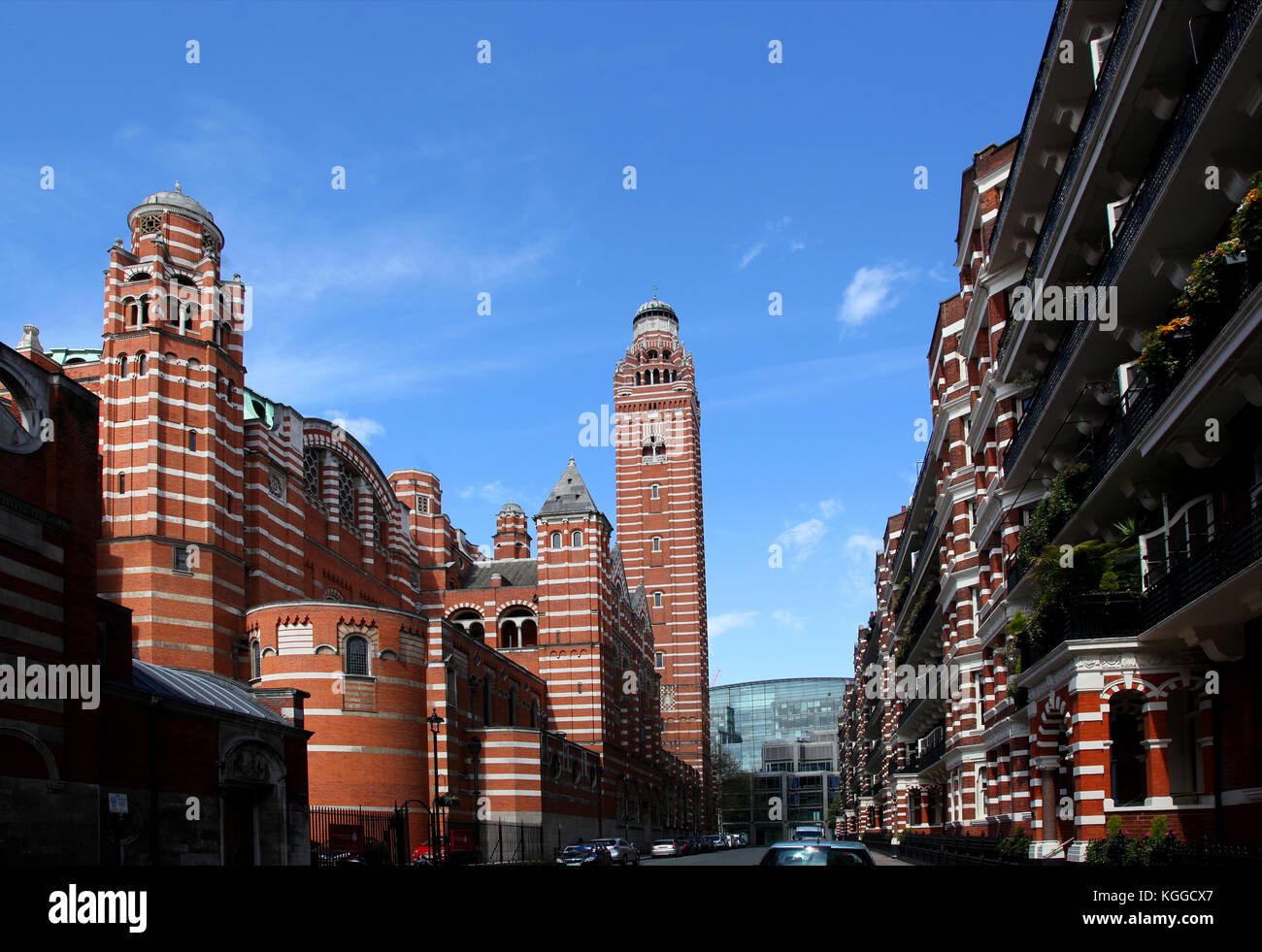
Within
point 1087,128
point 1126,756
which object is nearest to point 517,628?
point 1126,756

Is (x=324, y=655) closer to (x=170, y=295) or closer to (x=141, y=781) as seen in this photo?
(x=170, y=295)

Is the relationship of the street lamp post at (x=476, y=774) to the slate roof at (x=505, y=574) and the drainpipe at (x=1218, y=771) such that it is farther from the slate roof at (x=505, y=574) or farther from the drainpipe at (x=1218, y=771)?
the drainpipe at (x=1218, y=771)

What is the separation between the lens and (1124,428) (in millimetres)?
21750

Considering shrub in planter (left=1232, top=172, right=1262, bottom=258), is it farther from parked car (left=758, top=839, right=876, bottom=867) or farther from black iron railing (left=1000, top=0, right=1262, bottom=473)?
parked car (left=758, top=839, right=876, bottom=867)

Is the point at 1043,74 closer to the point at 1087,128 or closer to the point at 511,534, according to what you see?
the point at 1087,128

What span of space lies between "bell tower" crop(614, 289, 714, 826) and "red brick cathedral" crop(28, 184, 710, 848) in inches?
1268

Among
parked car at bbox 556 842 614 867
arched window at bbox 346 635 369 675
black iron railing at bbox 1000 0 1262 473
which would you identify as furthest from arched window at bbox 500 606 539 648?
black iron railing at bbox 1000 0 1262 473

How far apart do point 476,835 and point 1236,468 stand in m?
45.8

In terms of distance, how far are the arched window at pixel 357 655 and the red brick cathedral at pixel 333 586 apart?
135mm

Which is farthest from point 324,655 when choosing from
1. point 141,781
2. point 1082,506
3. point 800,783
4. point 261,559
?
point 800,783

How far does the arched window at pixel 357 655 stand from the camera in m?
53.2

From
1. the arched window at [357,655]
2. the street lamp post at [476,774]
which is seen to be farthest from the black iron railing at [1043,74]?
the street lamp post at [476,774]

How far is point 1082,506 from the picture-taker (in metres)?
24.9

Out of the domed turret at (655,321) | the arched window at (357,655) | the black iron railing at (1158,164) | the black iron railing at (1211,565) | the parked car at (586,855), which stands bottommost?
the parked car at (586,855)
